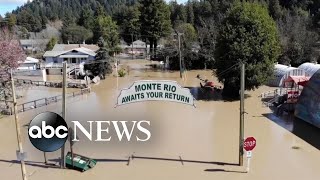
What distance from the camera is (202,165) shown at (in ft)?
66.6

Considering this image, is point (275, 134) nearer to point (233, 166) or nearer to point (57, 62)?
point (233, 166)

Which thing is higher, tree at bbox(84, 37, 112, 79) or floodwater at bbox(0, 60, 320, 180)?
tree at bbox(84, 37, 112, 79)

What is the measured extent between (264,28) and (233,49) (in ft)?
11.9

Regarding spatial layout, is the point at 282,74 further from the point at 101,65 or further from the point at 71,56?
Result: the point at 71,56

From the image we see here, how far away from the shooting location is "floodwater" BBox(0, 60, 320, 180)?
1934cm

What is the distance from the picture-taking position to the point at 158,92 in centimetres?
1947

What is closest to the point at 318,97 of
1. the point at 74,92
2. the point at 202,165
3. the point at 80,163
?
the point at 202,165

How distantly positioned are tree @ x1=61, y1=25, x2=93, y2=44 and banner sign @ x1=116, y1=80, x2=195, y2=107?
263 ft

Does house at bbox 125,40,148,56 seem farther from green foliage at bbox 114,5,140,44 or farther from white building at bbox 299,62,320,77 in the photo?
white building at bbox 299,62,320,77

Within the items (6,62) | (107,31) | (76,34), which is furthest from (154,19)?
(6,62)

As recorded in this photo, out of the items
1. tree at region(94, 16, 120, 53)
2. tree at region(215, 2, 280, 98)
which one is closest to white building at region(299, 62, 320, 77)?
tree at region(215, 2, 280, 98)

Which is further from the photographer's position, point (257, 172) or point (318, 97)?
point (318, 97)

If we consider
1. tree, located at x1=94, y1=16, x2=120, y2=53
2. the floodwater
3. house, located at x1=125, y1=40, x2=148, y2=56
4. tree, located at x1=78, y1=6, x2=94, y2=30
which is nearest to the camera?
the floodwater

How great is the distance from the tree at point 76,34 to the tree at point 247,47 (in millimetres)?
63094
